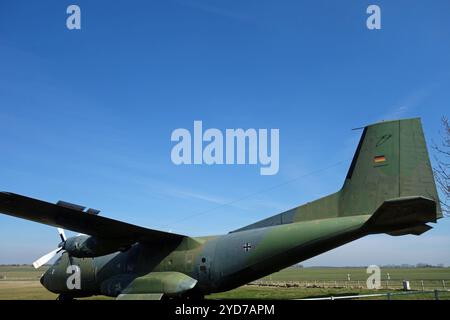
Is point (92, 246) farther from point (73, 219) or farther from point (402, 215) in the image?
point (402, 215)

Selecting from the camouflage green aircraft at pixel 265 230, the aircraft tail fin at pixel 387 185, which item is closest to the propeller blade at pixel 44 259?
the camouflage green aircraft at pixel 265 230

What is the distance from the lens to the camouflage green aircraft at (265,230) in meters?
13.1

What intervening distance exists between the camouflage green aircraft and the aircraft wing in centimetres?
4

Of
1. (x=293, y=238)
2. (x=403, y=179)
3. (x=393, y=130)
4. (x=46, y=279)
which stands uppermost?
(x=393, y=130)

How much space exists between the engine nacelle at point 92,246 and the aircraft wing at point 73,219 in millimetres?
318

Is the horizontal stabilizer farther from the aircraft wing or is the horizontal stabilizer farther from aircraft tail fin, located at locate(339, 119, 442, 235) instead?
the aircraft wing

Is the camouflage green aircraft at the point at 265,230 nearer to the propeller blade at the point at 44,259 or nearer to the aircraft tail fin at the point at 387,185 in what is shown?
the aircraft tail fin at the point at 387,185

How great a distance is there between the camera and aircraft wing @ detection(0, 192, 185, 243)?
47.1ft
